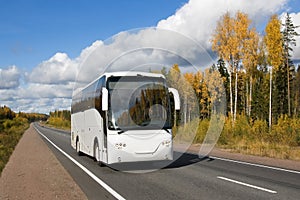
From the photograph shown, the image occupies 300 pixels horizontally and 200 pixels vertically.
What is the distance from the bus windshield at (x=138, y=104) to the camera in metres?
11.9

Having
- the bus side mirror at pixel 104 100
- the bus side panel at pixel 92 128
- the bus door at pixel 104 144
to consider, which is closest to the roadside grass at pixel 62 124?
the bus side panel at pixel 92 128

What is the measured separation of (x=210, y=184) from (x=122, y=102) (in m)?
4.30

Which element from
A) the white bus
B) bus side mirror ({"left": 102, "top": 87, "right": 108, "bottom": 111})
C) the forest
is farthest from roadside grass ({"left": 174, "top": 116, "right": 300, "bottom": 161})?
bus side mirror ({"left": 102, "top": 87, "right": 108, "bottom": 111})

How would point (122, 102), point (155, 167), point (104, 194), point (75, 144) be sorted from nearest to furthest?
point (104, 194), point (122, 102), point (155, 167), point (75, 144)

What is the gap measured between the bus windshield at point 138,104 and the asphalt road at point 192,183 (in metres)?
1.77

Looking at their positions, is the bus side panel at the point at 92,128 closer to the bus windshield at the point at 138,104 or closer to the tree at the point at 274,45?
the bus windshield at the point at 138,104

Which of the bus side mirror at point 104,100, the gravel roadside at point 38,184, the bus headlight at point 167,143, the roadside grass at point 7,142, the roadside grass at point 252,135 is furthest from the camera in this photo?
the roadside grass at point 252,135

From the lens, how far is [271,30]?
38875mm

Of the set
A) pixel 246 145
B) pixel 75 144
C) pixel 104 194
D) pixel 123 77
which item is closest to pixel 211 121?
pixel 246 145

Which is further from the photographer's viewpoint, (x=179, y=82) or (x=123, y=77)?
(x=179, y=82)

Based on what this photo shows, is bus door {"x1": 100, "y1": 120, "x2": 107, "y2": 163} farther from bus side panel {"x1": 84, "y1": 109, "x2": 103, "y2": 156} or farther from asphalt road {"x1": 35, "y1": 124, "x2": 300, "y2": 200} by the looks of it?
asphalt road {"x1": 35, "y1": 124, "x2": 300, "y2": 200}

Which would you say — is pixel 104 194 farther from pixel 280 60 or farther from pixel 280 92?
pixel 280 92

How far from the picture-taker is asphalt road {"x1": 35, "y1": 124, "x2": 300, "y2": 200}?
820 centimetres

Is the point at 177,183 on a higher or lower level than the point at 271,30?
lower
